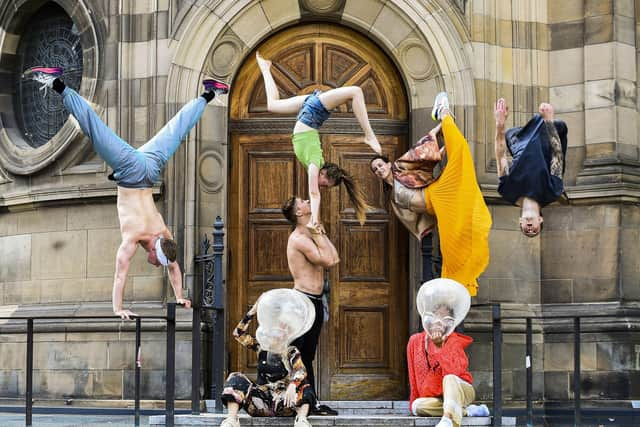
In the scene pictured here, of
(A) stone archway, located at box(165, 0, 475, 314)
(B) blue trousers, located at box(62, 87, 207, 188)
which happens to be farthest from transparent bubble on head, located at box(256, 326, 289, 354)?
(A) stone archway, located at box(165, 0, 475, 314)

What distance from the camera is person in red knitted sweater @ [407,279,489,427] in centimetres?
1409

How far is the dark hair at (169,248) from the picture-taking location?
51.7 feet

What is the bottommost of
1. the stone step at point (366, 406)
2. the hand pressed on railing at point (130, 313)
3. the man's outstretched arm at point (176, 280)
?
the stone step at point (366, 406)

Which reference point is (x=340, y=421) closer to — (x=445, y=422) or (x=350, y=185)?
(x=445, y=422)

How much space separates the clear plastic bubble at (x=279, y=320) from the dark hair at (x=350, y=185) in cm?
231

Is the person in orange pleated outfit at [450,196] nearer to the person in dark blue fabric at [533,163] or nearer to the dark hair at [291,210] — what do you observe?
the dark hair at [291,210]

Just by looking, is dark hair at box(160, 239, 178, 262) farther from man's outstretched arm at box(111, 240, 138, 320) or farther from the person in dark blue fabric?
the person in dark blue fabric

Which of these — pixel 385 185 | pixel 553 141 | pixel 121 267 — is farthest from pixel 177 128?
pixel 553 141

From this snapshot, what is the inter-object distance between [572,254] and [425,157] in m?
2.64

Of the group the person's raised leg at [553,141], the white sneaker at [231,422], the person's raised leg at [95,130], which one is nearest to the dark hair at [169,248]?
the person's raised leg at [95,130]

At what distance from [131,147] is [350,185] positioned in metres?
2.47

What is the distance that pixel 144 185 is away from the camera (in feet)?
52.4

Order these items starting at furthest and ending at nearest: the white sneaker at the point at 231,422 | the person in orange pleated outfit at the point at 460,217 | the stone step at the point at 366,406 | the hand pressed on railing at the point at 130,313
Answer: the stone step at the point at 366,406
the person in orange pleated outfit at the point at 460,217
the hand pressed on railing at the point at 130,313
the white sneaker at the point at 231,422

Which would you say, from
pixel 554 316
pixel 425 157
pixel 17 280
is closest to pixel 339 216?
pixel 425 157
